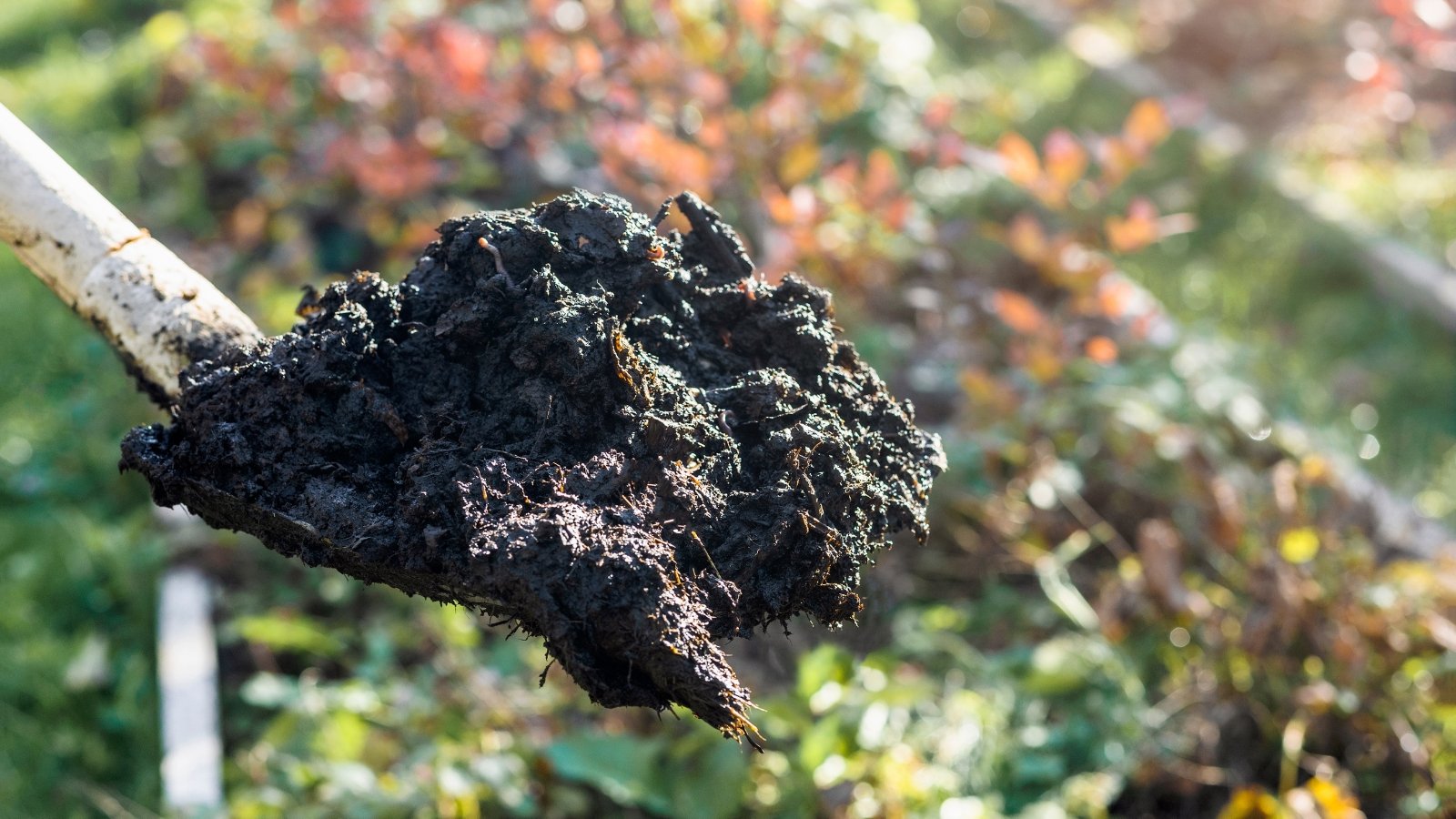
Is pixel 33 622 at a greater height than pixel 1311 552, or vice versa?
pixel 33 622

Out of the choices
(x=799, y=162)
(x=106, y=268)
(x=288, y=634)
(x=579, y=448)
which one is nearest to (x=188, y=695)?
(x=288, y=634)

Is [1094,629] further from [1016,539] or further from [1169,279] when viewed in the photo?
[1169,279]

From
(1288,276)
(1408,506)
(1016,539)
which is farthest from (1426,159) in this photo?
(1016,539)

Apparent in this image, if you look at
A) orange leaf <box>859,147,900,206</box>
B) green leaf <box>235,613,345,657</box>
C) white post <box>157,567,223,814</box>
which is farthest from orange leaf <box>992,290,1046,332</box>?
white post <box>157,567,223,814</box>

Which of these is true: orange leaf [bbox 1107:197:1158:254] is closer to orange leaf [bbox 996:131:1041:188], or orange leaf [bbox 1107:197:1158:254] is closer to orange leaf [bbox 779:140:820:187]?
orange leaf [bbox 996:131:1041:188]

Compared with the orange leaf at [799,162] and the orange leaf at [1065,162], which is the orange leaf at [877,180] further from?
the orange leaf at [1065,162]

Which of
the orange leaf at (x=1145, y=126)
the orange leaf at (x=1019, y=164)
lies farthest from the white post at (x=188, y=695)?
the orange leaf at (x=1145, y=126)
